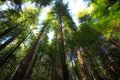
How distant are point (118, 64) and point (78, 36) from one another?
679 centimetres

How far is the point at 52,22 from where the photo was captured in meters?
20.8

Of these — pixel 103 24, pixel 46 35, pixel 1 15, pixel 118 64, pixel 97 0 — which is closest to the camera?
pixel 103 24

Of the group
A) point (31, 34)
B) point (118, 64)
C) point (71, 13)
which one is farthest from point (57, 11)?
point (118, 64)

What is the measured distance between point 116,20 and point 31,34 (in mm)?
15886

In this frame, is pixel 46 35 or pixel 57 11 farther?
pixel 46 35

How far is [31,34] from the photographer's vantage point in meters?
19.5

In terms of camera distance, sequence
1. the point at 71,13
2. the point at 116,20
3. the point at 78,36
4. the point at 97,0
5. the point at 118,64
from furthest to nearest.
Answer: the point at 71,13 → the point at 118,64 → the point at 78,36 → the point at 97,0 → the point at 116,20

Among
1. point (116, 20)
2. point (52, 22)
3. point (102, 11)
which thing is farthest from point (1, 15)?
point (52, 22)

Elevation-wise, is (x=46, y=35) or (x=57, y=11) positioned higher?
(x=57, y=11)

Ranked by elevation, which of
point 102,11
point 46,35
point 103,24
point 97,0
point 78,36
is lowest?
point 46,35

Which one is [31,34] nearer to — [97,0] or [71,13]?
[71,13]

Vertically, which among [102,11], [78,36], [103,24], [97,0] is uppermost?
[97,0]

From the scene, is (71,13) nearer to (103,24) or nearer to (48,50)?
(48,50)

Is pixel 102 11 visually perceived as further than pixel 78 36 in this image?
No
